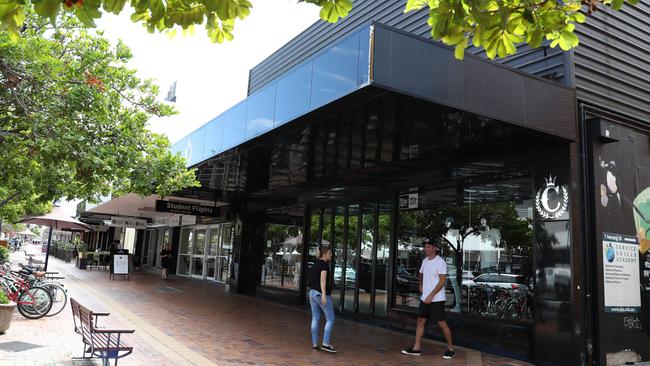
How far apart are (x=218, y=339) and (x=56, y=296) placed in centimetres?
395

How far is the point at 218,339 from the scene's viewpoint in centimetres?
827

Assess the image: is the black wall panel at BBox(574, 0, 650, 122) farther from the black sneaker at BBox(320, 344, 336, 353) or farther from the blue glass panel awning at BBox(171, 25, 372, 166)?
the black sneaker at BBox(320, 344, 336, 353)

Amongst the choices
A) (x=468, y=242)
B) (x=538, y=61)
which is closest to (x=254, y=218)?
(x=468, y=242)

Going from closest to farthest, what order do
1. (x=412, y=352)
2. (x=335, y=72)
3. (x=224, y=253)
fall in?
(x=335, y=72) < (x=412, y=352) < (x=224, y=253)

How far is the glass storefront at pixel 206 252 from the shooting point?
20444 mm

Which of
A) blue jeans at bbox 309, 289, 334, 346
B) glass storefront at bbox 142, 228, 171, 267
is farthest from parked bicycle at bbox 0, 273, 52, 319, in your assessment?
glass storefront at bbox 142, 228, 171, 267

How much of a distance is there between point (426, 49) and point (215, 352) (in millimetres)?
4991

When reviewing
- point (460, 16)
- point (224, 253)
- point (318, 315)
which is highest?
point (460, 16)

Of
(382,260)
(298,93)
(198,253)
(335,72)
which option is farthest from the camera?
(198,253)

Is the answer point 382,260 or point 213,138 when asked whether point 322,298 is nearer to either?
point 382,260

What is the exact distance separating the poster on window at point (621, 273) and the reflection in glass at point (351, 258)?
5858 millimetres

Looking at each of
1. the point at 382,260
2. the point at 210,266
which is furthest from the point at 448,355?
the point at 210,266

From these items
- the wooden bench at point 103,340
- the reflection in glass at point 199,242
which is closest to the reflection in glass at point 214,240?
the reflection in glass at point 199,242

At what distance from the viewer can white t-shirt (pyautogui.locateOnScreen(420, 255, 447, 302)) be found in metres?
7.98
